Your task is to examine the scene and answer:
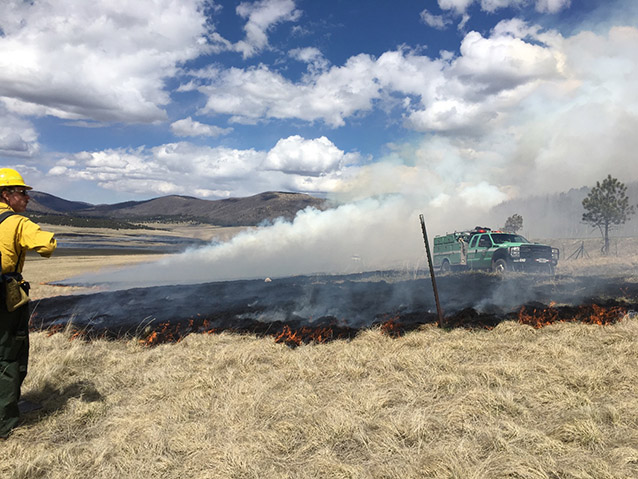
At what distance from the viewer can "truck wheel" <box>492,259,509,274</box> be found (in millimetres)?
19402

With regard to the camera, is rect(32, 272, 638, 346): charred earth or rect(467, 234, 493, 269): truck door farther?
rect(467, 234, 493, 269): truck door

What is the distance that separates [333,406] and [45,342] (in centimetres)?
736

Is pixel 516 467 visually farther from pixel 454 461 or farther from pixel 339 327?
pixel 339 327

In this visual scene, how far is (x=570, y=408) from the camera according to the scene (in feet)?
17.4

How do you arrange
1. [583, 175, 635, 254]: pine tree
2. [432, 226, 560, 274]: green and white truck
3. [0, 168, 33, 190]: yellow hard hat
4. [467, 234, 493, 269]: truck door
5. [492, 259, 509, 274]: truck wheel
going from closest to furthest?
[0, 168, 33, 190]: yellow hard hat
[432, 226, 560, 274]: green and white truck
[492, 259, 509, 274]: truck wheel
[467, 234, 493, 269]: truck door
[583, 175, 635, 254]: pine tree

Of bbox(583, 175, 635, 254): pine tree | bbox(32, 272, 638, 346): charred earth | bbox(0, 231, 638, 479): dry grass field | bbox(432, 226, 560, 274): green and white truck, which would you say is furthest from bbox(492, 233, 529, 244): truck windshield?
bbox(583, 175, 635, 254): pine tree

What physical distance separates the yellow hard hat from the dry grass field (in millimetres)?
2920

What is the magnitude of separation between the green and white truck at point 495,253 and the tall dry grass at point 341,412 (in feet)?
35.4

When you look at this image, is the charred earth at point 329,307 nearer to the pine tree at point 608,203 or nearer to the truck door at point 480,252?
the truck door at point 480,252

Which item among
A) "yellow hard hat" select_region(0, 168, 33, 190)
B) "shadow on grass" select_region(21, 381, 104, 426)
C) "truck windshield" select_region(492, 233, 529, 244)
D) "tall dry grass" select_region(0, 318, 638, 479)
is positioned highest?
"yellow hard hat" select_region(0, 168, 33, 190)

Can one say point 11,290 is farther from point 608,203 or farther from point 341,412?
point 608,203

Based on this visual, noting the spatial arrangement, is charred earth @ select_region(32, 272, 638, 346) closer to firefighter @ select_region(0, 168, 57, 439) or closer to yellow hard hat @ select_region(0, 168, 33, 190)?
firefighter @ select_region(0, 168, 57, 439)

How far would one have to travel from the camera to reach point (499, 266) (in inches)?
774

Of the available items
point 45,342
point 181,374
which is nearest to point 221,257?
point 45,342
